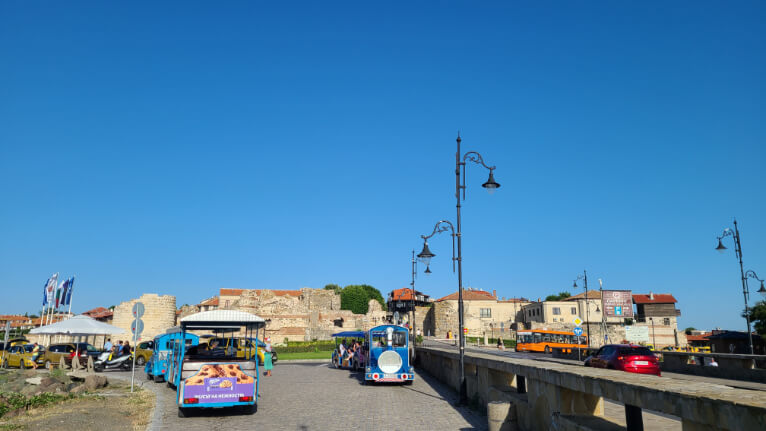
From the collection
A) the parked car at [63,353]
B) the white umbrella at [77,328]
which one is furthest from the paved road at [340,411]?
the parked car at [63,353]

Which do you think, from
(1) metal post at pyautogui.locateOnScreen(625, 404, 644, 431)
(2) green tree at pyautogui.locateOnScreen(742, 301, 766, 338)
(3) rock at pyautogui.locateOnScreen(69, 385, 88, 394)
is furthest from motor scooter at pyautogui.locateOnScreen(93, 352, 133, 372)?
(2) green tree at pyautogui.locateOnScreen(742, 301, 766, 338)

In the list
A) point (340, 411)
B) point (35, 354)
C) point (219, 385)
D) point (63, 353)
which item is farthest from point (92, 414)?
point (35, 354)

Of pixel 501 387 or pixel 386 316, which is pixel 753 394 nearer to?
pixel 501 387

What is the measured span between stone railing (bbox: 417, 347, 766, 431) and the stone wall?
58.6 metres

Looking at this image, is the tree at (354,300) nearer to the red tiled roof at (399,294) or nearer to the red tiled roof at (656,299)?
the red tiled roof at (399,294)

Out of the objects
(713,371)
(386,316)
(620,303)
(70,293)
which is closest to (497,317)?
(386,316)

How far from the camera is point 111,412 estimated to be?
12578 mm

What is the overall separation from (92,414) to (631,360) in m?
16.4

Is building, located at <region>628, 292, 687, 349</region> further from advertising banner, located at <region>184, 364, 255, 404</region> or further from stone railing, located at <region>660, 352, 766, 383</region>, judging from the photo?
advertising banner, located at <region>184, 364, 255, 404</region>

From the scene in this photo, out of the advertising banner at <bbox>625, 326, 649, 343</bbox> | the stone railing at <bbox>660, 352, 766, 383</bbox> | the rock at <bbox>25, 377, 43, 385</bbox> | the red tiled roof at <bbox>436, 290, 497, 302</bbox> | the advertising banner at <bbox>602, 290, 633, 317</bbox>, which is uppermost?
the red tiled roof at <bbox>436, 290, 497, 302</bbox>

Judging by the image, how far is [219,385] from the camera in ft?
38.8

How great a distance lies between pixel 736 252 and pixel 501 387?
70.9ft

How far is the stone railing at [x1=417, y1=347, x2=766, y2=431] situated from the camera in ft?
13.5

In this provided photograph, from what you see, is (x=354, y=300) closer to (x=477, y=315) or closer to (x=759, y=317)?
(x=477, y=315)
